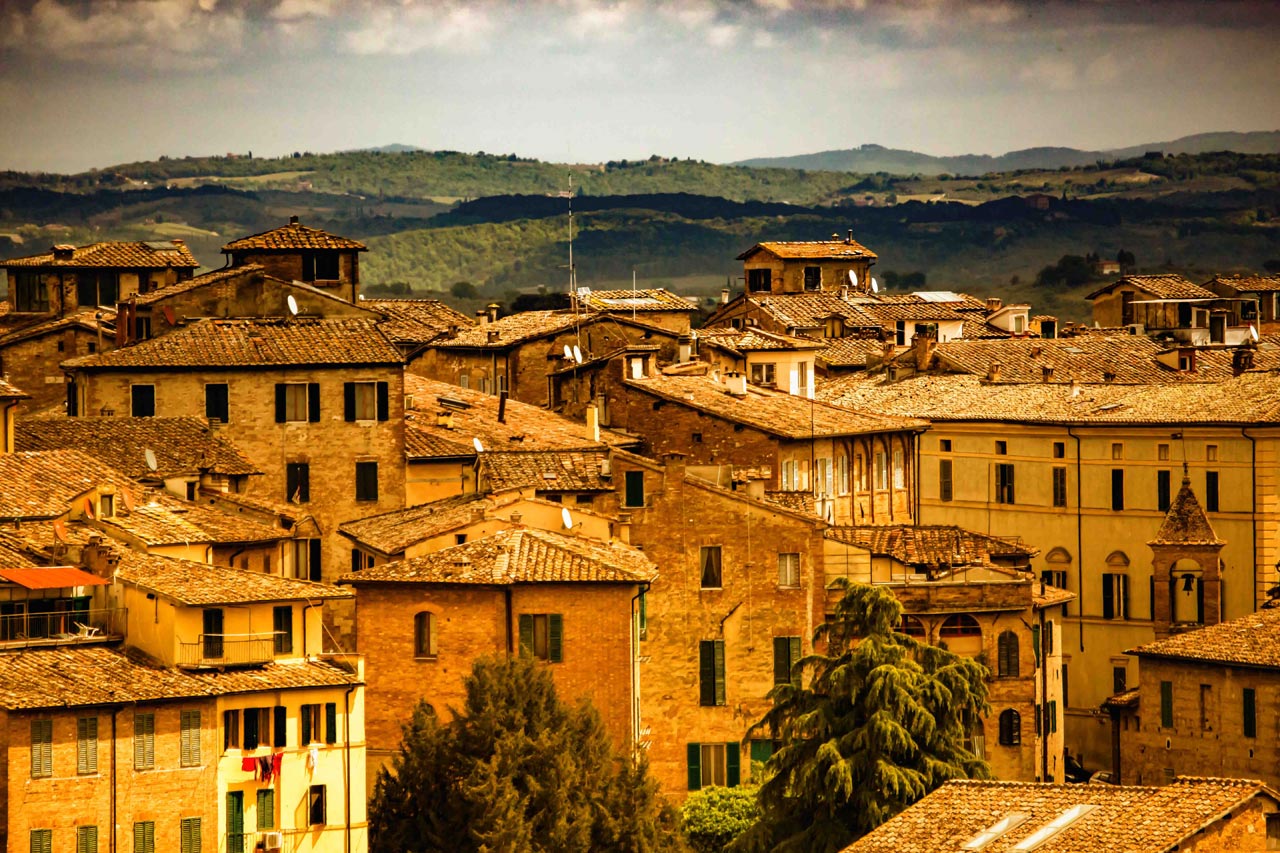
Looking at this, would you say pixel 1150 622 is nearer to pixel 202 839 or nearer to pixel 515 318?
pixel 515 318

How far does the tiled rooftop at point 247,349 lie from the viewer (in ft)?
225

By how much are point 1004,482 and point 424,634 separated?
3147 cm

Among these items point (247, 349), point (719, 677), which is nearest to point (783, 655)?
point (719, 677)

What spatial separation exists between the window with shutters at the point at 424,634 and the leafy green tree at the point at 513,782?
9.37 ft

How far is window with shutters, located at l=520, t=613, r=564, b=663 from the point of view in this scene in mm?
58125

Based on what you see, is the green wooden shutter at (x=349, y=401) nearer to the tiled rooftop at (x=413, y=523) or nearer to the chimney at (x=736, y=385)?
the tiled rooftop at (x=413, y=523)

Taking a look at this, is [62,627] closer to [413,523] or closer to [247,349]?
[413,523]

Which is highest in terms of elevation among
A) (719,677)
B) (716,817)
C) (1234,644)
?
(1234,644)

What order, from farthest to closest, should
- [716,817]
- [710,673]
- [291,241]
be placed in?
[291,241], [710,673], [716,817]

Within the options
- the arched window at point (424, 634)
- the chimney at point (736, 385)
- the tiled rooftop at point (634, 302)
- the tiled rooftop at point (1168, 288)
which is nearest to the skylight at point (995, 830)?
the arched window at point (424, 634)

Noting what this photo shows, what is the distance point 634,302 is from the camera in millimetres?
102438

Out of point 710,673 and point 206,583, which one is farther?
point 710,673

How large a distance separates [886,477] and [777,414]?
4858 mm

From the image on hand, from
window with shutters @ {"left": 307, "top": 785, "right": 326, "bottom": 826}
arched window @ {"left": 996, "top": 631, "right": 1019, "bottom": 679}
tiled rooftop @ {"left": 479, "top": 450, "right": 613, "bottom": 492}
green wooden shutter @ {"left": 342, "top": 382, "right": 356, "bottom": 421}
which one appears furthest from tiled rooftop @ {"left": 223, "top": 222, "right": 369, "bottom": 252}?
window with shutters @ {"left": 307, "top": 785, "right": 326, "bottom": 826}
